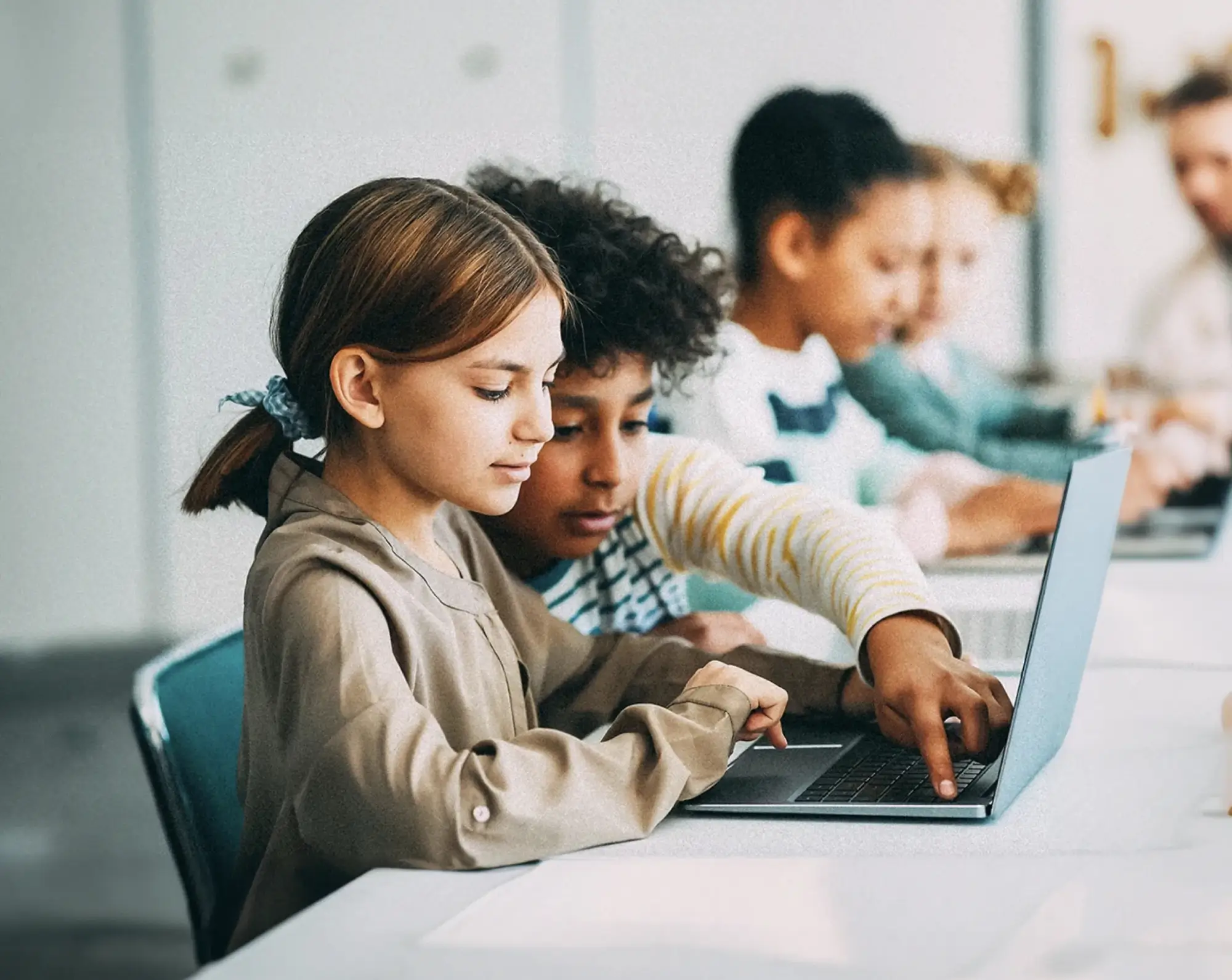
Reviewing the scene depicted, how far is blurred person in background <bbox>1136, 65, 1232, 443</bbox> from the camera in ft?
5.27

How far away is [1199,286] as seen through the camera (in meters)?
1.60

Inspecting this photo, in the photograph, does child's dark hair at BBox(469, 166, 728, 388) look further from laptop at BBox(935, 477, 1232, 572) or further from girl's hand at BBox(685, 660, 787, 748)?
laptop at BBox(935, 477, 1232, 572)

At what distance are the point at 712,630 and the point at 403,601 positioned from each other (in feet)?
1.57

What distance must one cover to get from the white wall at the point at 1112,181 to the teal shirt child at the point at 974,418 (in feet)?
0.25

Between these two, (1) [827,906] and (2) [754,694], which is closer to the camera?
(1) [827,906]

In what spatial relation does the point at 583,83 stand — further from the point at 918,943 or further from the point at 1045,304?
the point at 918,943

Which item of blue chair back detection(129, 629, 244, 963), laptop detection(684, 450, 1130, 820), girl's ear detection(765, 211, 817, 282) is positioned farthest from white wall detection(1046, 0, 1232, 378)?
blue chair back detection(129, 629, 244, 963)

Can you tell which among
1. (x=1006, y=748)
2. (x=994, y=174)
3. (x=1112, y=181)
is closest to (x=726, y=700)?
(x=1006, y=748)

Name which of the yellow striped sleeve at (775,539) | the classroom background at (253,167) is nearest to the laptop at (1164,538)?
the classroom background at (253,167)

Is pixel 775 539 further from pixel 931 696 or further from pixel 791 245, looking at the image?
pixel 791 245

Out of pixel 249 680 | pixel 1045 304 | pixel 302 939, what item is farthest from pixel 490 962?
pixel 1045 304

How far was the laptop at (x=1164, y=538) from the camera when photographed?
4.92ft

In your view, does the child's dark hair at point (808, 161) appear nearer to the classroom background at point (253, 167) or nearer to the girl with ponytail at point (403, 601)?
the classroom background at point (253, 167)

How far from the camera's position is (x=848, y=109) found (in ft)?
4.74
